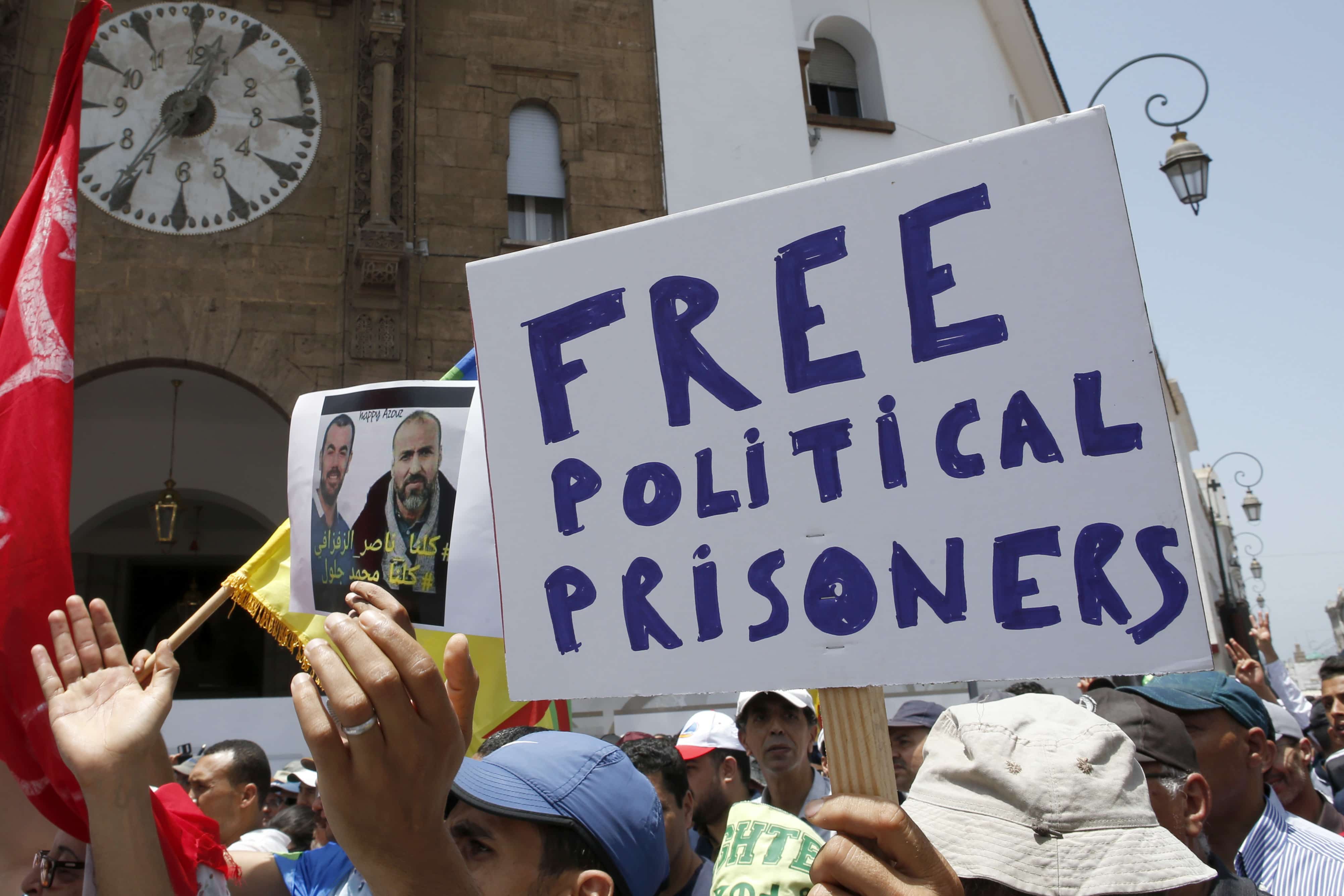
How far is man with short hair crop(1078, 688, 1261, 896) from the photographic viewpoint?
7.50 ft

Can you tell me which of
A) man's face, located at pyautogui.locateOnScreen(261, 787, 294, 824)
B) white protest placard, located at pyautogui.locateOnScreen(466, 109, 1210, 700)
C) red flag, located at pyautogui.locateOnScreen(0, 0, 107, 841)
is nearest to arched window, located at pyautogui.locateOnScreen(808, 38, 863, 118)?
man's face, located at pyautogui.locateOnScreen(261, 787, 294, 824)

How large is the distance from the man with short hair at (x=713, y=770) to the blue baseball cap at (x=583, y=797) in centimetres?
223

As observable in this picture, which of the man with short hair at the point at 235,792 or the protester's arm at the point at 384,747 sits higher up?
the protester's arm at the point at 384,747

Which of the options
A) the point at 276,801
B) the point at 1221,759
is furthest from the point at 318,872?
the point at 276,801

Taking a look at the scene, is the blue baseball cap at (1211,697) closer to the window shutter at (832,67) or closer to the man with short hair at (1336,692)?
the man with short hair at (1336,692)

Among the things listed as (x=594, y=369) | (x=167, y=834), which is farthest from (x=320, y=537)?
(x=594, y=369)

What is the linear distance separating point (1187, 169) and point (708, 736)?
6.70 meters

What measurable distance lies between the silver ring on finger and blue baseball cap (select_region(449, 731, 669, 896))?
59cm

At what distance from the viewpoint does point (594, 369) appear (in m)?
1.95

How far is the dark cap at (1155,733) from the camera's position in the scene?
236 centimetres

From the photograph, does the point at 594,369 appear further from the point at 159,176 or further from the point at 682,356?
the point at 159,176

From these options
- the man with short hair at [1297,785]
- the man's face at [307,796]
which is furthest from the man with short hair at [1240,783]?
the man's face at [307,796]

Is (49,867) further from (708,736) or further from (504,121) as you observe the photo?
(504,121)

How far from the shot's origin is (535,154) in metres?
11.1
